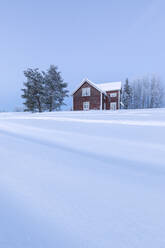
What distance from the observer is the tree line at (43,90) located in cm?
1686

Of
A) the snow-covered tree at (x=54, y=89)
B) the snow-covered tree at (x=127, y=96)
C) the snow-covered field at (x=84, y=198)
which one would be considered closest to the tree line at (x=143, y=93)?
the snow-covered tree at (x=127, y=96)

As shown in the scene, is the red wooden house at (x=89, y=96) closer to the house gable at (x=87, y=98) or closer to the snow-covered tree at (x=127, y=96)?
the house gable at (x=87, y=98)

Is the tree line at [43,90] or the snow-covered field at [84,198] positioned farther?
the tree line at [43,90]

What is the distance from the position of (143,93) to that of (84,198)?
28.8 m

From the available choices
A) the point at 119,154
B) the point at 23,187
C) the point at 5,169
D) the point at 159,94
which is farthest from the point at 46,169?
the point at 159,94

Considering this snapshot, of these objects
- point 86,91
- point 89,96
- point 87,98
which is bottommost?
point 87,98

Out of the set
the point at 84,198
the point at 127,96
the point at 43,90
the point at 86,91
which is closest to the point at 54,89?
the point at 43,90

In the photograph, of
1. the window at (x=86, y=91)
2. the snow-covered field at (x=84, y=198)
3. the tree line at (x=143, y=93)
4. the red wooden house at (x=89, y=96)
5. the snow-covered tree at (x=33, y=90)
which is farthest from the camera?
the tree line at (x=143, y=93)

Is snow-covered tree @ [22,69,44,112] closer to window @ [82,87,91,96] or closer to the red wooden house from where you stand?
the red wooden house

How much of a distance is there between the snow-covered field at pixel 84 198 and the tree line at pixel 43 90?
16.9 meters

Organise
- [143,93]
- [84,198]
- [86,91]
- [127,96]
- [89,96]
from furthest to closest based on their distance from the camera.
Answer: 1. [143,93]
2. [127,96]
3. [86,91]
4. [89,96]
5. [84,198]

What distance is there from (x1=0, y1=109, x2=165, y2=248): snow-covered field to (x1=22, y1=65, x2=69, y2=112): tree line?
55.4 feet

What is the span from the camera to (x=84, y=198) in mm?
753

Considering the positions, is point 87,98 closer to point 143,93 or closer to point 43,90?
point 43,90
